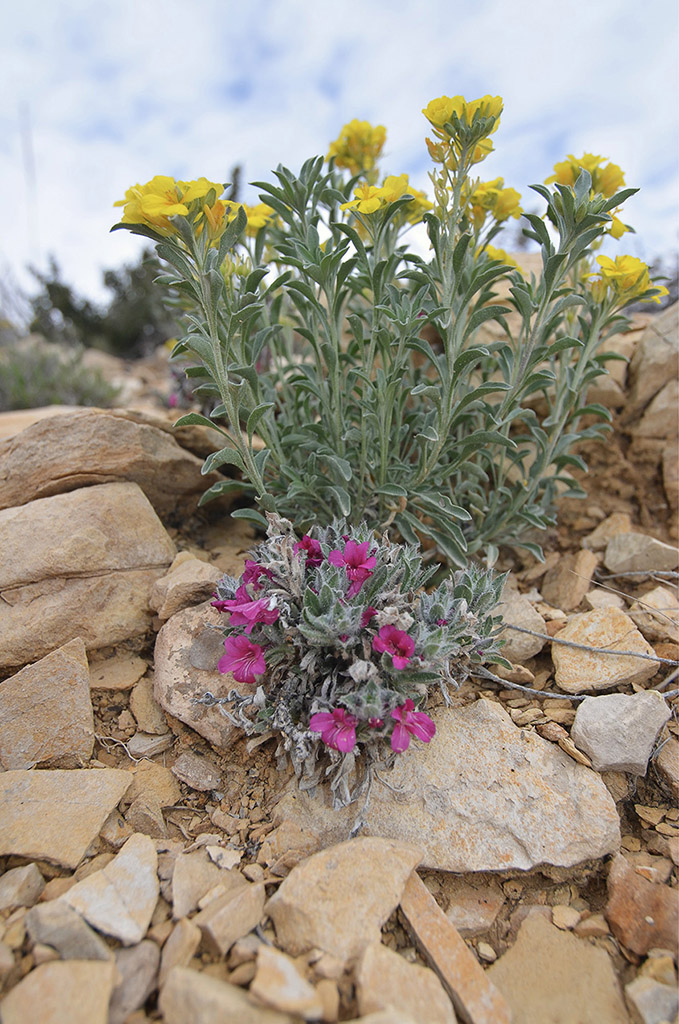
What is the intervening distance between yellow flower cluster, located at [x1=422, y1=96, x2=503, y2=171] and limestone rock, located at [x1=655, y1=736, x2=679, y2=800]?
7.11 feet

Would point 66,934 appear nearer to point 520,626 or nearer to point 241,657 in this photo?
point 241,657

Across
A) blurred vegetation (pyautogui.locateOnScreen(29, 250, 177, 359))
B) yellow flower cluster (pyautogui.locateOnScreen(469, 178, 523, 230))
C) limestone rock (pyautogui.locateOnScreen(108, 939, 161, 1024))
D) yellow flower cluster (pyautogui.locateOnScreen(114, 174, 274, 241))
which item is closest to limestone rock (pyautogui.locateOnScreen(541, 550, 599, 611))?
yellow flower cluster (pyautogui.locateOnScreen(469, 178, 523, 230))

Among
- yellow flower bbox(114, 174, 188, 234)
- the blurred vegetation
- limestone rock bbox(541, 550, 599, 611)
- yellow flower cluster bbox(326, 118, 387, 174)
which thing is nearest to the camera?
yellow flower bbox(114, 174, 188, 234)

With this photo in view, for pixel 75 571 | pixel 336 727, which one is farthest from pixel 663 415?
pixel 75 571

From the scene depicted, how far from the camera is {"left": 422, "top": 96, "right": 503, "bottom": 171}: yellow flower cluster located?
2.10 metres

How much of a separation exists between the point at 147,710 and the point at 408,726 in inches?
40.3

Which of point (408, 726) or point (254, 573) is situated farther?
point (254, 573)

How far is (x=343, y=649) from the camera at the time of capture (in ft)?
6.15

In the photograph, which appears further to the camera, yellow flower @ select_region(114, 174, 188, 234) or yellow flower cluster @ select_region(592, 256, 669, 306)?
yellow flower cluster @ select_region(592, 256, 669, 306)

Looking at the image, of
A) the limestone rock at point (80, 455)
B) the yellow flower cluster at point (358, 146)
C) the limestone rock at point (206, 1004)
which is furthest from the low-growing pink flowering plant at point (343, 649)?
the yellow flower cluster at point (358, 146)

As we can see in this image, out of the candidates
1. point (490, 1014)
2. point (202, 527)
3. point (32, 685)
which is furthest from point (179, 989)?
point (202, 527)

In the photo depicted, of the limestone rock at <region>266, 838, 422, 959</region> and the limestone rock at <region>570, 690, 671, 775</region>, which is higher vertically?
the limestone rock at <region>570, 690, 671, 775</region>

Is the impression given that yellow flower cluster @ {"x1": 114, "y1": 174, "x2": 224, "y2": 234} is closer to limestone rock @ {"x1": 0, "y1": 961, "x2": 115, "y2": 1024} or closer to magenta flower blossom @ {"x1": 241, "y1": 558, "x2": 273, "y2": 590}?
magenta flower blossom @ {"x1": 241, "y1": 558, "x2": 273, "y2": 590}

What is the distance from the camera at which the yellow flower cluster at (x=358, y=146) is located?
2.84m
